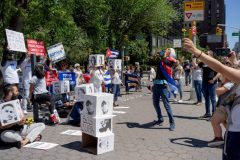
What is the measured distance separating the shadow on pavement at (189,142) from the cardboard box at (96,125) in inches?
62.2

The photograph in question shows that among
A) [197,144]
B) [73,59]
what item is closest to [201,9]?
[197,144]

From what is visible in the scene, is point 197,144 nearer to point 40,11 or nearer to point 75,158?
point 75,158

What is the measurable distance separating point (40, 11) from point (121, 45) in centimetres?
1371

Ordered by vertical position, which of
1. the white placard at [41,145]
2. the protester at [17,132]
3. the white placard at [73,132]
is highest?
the protester at [17,132]

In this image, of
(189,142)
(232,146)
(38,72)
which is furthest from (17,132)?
(232,146)

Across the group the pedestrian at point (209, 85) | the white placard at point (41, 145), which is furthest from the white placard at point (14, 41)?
the pedestrian at point (209, 85)

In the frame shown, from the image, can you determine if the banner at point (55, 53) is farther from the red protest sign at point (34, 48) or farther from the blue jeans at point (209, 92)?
the blue jeans at point (209, 92)

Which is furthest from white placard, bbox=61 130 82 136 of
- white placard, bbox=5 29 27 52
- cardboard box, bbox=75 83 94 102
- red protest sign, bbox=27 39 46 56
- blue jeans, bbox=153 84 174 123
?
red protest sign, bbox=27 39 46 56

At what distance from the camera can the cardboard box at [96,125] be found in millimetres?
6520

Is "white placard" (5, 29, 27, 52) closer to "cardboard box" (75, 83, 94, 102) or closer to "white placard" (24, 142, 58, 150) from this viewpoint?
"cardboard box" (75, 83, 94, 102)

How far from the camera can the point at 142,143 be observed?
7375mm

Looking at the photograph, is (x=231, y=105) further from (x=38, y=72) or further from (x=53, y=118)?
(x=38, y=72)

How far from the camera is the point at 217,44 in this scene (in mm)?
126188

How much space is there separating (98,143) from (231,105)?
322 cm
